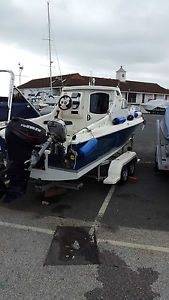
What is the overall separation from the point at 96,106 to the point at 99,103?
0.36 ft

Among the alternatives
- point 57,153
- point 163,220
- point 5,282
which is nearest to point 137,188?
point 163,220

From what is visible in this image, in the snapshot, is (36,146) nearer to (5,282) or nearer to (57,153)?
(57,153)

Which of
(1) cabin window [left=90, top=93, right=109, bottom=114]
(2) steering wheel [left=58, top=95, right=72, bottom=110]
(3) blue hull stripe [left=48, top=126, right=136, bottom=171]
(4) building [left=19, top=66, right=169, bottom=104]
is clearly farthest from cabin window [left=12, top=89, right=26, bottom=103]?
(4) building [left=19, top=66, right=169, bottom=104]

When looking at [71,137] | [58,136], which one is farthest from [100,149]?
[58,136]

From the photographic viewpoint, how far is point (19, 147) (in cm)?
363

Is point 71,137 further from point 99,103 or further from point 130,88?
point 130,88

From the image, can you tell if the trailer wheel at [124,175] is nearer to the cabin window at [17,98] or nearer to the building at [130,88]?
the cabin window at [17,98]

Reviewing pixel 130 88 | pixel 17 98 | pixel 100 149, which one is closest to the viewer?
pixel 100 149

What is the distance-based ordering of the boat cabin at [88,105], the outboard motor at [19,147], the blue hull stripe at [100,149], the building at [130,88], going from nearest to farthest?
the outboard motor at [19,147], the blue hull stripe at [100,149], the boat cabin at [88,105], the building at [130,88]

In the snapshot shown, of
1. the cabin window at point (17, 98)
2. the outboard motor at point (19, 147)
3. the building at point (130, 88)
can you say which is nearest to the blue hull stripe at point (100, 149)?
the outboard motor at point (19, 147)

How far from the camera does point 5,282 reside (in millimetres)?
2504

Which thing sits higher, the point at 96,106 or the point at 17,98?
the point at 17,98

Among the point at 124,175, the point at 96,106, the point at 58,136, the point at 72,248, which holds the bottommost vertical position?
the point at 72,248

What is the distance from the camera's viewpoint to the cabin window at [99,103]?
591 centimetres
